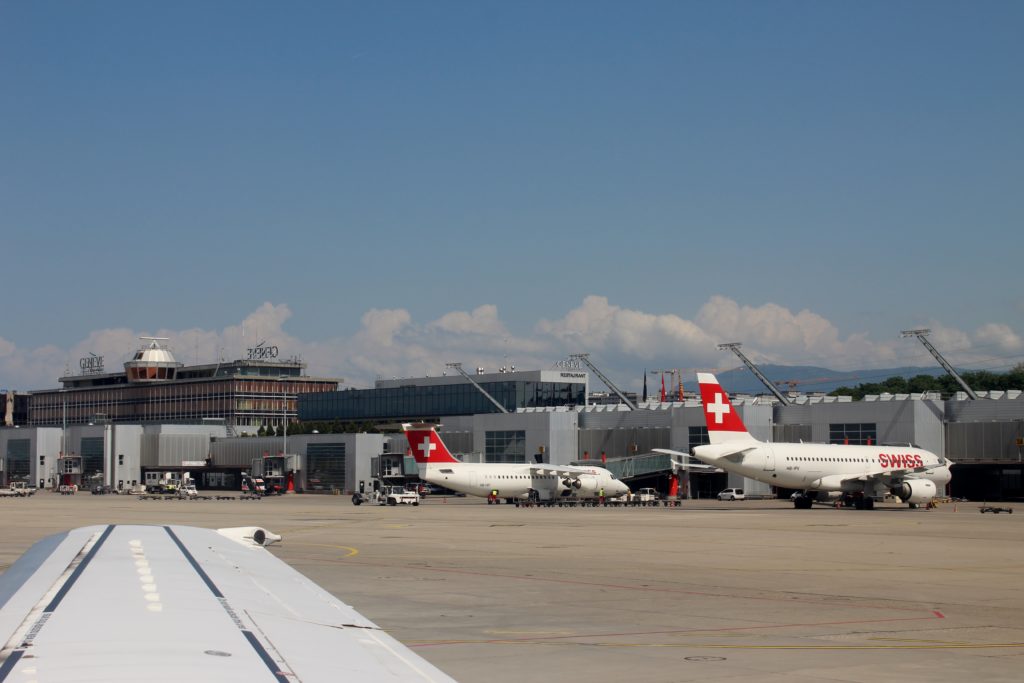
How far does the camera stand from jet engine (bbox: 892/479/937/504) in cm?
7838

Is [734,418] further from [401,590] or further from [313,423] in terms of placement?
[313,423]

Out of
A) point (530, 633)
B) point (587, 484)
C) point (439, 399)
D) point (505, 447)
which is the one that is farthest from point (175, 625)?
point (439, 399)

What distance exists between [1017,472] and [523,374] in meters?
83.3

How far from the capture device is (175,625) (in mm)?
6910

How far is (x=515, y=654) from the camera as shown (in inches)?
711

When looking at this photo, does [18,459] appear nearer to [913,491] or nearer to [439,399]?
[439,399]

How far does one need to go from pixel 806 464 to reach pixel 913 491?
8.09 metres

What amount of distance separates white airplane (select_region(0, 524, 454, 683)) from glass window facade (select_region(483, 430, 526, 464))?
111 m

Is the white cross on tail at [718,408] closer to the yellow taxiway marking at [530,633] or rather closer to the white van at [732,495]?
the white van at [732,495]

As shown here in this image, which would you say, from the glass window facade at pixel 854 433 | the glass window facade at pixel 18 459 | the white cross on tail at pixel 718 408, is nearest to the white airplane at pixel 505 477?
the white cross on tail at pixel 718 408

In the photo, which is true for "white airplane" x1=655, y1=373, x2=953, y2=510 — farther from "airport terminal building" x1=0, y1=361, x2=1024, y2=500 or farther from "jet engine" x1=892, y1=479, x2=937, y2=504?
"airport terminal building" x1=0, y1=361, x2=1024, y2=500

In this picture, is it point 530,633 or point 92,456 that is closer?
point 530,633

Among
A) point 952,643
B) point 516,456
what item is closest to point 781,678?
point 952,643

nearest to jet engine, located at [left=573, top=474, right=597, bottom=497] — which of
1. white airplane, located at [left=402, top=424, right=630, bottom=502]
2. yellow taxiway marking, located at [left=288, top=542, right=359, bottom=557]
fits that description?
white airplane, located at [left=402, top=424, right=630, bottom=502]
